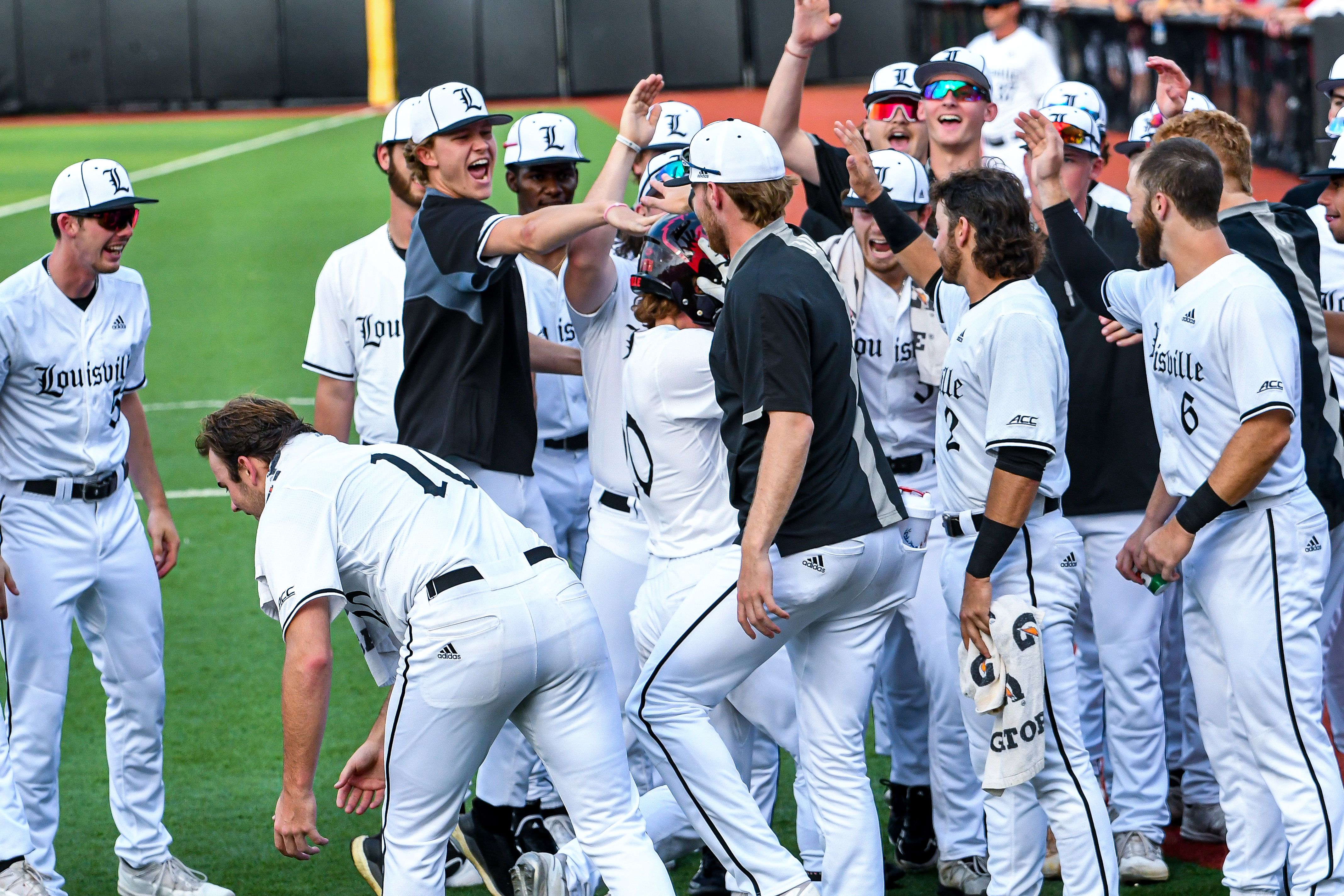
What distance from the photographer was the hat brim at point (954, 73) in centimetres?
561

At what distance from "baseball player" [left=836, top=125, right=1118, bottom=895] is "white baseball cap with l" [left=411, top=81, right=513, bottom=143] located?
1.44m

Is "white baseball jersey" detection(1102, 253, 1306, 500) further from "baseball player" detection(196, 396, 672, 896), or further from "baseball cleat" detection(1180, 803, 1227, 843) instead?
"baseball player" detection(196, 396, 672, 896)

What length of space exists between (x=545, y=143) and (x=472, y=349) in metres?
1.11

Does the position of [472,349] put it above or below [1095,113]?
below

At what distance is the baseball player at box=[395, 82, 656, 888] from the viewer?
4629 millimetres

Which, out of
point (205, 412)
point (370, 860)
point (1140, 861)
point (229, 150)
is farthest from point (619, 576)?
point (229, 150)

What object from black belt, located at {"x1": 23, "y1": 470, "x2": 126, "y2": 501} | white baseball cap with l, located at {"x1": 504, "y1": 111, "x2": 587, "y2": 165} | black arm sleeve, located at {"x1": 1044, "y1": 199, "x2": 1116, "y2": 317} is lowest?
black belt, located at {"x1": 23, "y1": 470, "x2": 126, "y2": 501}

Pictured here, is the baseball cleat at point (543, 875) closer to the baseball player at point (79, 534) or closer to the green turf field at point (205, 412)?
the green turf field at point (205, 412)

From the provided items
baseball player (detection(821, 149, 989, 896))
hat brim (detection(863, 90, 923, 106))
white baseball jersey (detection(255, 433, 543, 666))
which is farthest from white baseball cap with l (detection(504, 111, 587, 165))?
white baseball jersey (detection(255, 433, 543, 666))

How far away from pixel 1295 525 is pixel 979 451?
0.84 m

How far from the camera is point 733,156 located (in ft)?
13.4

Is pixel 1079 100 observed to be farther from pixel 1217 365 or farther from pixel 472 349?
pixel 472 349

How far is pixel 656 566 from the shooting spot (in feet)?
14.9

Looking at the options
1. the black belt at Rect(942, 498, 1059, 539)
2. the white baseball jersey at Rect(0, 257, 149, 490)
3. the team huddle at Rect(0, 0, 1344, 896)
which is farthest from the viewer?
the white baseball jersey at Rect(0, 257, 149, 490)
